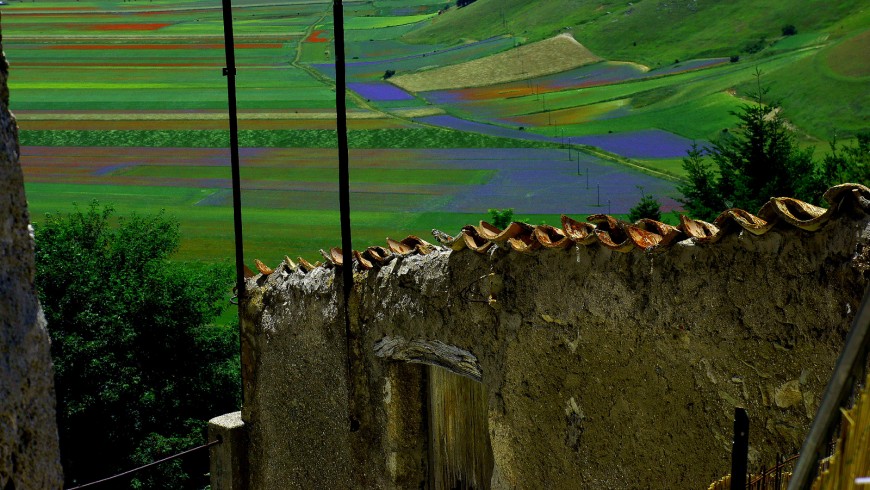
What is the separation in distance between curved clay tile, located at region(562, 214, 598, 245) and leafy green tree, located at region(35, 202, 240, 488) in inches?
646

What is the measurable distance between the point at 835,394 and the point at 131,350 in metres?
22.7

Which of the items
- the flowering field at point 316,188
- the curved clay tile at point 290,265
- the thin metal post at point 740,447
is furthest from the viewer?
the flowering field at point 316,188

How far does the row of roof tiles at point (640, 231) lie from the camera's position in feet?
15.0

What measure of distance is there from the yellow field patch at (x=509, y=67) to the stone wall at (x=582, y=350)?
6708 cm

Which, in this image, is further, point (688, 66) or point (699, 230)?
point (688, 66)

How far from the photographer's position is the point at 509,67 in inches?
3031

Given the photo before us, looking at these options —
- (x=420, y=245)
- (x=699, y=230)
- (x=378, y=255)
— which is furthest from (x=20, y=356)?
(x=378, y=255)

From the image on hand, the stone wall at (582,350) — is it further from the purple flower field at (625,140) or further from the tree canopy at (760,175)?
the purple flower field at (625,140)

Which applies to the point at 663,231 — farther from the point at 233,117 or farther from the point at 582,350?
the point at 233,117

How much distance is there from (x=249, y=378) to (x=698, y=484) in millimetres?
4204

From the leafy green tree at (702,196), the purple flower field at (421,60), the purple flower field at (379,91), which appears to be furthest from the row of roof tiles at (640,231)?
the purple flower field at (421,60)

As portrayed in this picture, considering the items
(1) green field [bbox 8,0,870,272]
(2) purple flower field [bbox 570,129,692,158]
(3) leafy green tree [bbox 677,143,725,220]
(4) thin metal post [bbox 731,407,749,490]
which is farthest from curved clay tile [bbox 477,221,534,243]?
(2) purple flower field [bbox 570,129,692,158]

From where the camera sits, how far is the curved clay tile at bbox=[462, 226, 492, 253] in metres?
6.28

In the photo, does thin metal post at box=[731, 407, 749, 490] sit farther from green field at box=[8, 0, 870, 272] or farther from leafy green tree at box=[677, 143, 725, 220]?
green field at box=[8, 0, 870, 272]
